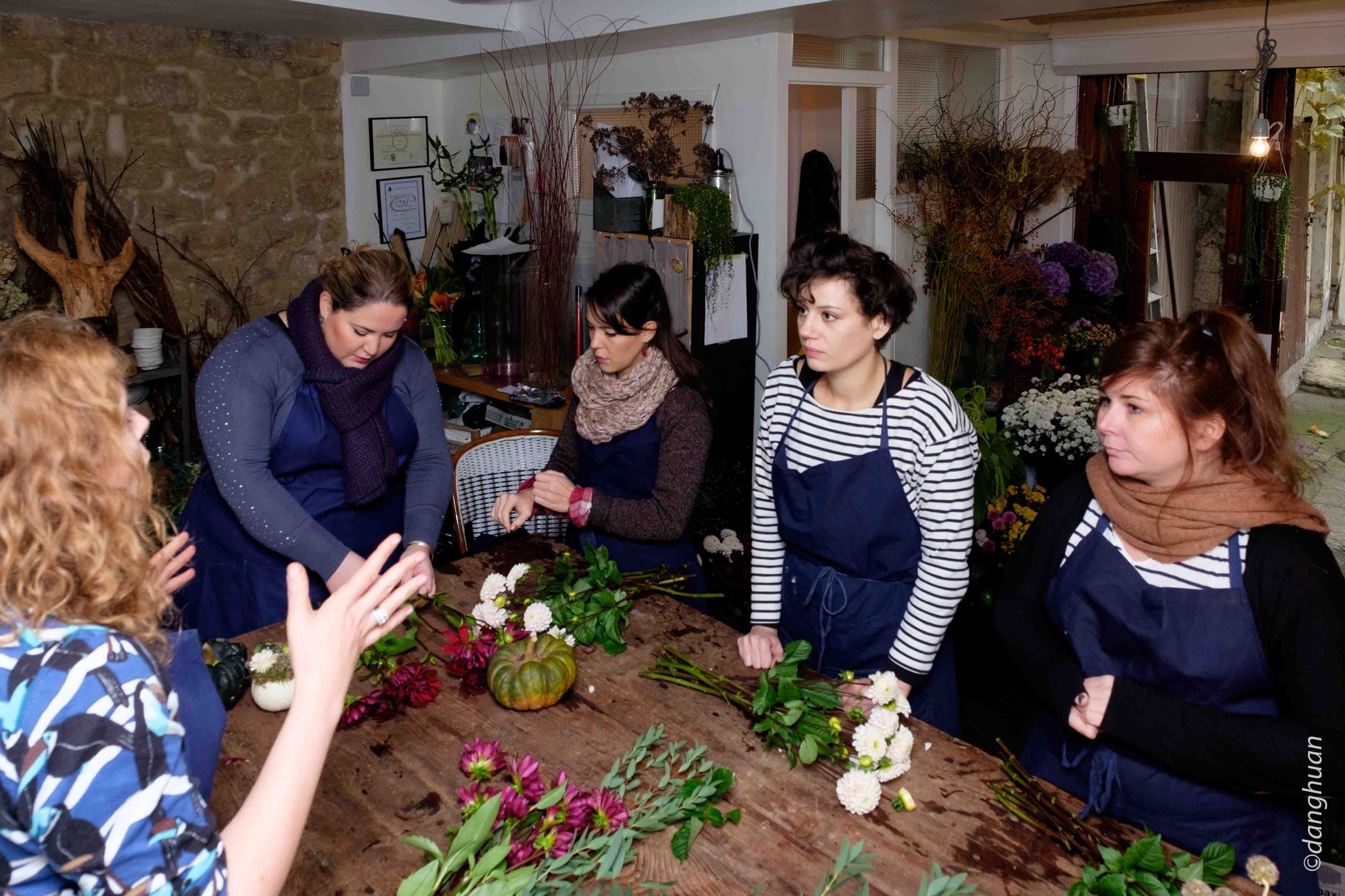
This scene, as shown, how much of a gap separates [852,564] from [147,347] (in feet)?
10.7

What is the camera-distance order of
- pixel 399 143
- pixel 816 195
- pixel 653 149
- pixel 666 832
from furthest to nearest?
1. pixel 399 143
2. pixel 816 195
3. pixel 653 149
4. pixel 666 832

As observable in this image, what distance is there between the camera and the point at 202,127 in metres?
4.82

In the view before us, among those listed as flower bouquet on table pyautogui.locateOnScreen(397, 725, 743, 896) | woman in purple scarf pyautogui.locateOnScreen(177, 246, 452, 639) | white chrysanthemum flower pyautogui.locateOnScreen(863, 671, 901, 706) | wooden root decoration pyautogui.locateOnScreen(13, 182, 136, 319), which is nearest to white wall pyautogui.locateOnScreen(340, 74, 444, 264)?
wooden root decoration pyautogui.locateOnScreen(13, 182, 136, 319)

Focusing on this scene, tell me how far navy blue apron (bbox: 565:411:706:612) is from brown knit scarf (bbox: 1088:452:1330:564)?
4.02 feet

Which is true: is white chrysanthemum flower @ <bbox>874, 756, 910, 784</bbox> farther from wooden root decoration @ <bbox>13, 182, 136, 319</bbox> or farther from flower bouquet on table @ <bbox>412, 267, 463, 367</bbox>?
wooden root decoration @ <bbox>13, 182, 136, 319</bbox>

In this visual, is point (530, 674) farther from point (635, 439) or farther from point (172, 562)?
point (635, 439)

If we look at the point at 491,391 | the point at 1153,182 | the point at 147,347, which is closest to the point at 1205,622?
the point at 491,391

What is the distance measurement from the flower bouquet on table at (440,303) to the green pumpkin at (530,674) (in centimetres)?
303

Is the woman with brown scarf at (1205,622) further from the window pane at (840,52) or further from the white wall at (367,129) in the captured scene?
the white wall at (367,129)

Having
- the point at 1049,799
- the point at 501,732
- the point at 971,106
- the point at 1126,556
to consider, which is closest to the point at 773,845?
the point at 1049,799

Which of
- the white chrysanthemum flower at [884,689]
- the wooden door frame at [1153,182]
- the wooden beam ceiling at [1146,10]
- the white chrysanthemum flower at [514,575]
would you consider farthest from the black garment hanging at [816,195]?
the white chrysanthemum flower at [884,689]

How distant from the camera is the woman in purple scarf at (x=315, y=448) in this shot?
2420 mm

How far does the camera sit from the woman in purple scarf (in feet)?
7.94

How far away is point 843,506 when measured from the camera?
2.31m
